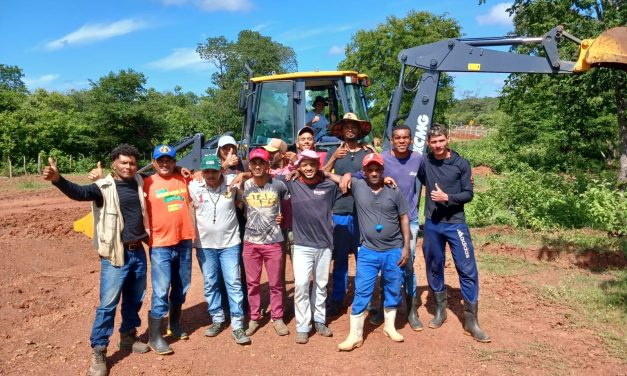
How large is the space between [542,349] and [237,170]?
10.9ft

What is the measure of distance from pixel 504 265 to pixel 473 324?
2.34m

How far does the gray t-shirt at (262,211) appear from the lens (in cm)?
407

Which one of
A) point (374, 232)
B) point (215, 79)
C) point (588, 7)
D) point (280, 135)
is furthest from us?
point (215, 79)

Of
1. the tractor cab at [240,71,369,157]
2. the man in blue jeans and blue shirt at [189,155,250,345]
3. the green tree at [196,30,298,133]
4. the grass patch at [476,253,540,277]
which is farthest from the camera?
the green tree at [196,30,298,133]

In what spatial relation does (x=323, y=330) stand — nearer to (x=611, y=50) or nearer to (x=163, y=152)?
(x=163, y=152)

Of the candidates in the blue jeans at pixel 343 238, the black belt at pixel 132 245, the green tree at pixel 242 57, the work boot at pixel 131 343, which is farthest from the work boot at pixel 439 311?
the green tree at pixel 242 57

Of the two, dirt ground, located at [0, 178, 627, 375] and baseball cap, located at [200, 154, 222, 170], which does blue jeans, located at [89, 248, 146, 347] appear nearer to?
dirt ground, located at [0, 178, 627, 375]

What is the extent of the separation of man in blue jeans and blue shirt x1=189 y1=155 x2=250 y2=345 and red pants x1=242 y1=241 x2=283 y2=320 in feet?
0.35

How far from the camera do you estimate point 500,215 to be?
27.7ft

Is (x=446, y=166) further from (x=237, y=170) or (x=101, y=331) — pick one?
(x=101, y=331)

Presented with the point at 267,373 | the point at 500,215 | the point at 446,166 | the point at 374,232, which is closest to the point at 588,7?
the point at 500,215

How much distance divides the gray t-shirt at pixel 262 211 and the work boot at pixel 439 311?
166cm

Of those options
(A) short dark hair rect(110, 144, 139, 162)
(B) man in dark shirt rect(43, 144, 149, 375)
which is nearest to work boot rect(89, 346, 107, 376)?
(B) man in dark shirt rect(43, 144, 149, 375)

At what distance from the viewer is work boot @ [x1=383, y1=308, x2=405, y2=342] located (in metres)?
4.06
